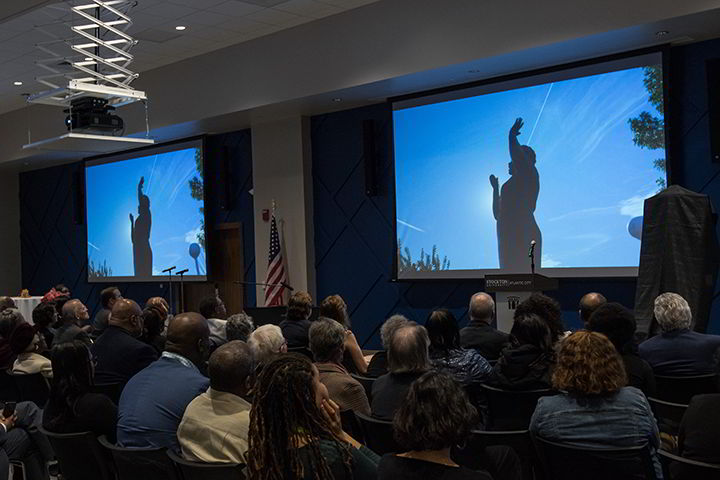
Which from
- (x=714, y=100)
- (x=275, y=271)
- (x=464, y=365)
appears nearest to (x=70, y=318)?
(x=464, y=365)

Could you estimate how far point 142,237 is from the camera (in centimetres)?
1273

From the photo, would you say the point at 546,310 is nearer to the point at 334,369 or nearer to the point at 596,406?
the point at 334,369

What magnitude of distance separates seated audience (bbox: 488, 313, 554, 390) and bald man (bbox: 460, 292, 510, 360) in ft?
3.32

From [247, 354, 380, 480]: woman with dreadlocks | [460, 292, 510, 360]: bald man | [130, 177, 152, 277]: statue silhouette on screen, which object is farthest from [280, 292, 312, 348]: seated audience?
[130, 177, 152, 277]: statue silhouette on screen

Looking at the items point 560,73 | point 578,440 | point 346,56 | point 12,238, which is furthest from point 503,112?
point 12,238

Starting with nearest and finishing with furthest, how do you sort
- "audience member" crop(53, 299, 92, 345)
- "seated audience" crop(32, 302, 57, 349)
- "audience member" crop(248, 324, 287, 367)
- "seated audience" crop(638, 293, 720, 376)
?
"audience member" crop(248, 324, 287, 367) → "seated audience" crop(638, 293, 720, 376) → "audience member" crop(53, 299, 92, 345) → "seated audience" crop(32, 302, 57, 349)

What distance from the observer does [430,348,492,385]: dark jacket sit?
13.2 ft

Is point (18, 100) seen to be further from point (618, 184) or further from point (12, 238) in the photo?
point (618, 184)

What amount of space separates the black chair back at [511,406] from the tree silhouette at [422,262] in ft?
17.2

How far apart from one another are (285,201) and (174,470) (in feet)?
25.9

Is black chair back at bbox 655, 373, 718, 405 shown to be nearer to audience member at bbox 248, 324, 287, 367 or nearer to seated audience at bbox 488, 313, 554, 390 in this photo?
seated audience at bbox 488, 313, 554, 390

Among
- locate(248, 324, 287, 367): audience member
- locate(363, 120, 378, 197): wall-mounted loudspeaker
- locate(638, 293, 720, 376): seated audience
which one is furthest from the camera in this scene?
locate(363, 120, 378, 197): wall-mounted loudspeaker

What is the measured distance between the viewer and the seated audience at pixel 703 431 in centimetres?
277

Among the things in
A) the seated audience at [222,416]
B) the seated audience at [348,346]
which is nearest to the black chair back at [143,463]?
the seated audience at [222,416]
